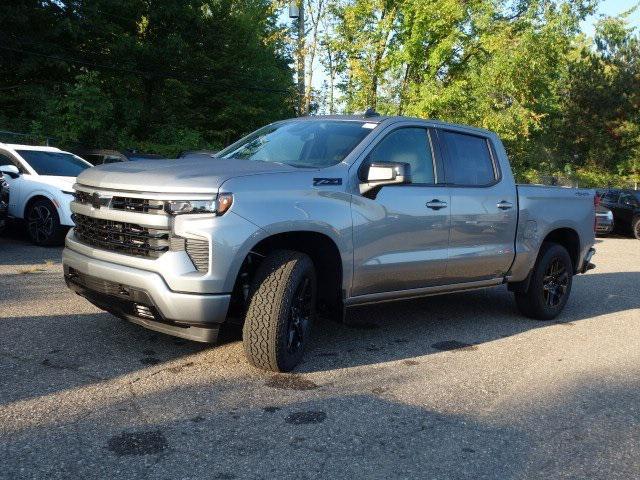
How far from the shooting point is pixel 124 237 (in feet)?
14.1

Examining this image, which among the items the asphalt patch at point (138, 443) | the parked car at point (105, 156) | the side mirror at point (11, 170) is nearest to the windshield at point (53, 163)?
the side mirror at point (11, 170)

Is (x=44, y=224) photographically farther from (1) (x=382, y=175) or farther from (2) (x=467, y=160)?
(1) (x=382, y=175)

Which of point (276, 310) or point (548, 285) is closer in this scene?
point (276, 310)

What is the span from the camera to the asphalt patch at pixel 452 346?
549 cm

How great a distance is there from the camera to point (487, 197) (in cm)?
597

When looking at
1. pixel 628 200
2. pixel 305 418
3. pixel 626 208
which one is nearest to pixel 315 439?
pixel 305 418

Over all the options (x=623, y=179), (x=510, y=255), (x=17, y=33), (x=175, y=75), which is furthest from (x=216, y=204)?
(x=623, y=179)

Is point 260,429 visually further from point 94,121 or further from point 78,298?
point 94,121

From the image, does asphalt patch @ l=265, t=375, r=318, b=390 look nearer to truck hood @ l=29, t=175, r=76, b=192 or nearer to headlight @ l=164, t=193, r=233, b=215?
headlight @ l=164, t=193, r=233, b=215

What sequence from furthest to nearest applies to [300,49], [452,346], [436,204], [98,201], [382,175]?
1. [300,49]
2. [452,346]
3. [436,204]
4. [382,175]
5. [98,201]

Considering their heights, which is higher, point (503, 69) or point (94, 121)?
point (503, 69)

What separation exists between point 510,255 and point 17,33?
27514 millimetres

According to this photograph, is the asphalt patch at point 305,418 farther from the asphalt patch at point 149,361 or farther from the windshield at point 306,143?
the windshield at point 306,143

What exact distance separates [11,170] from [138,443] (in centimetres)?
773
